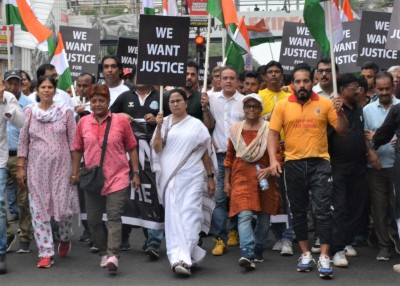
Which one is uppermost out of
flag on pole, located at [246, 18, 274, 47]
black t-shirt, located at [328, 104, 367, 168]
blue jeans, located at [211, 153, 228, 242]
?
flag on pole, located at [246, 18, 274, 47]

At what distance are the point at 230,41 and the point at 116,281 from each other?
180 inches

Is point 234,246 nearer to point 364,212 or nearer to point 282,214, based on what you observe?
point 282,214

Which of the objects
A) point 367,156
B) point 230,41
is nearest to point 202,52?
point 230,41

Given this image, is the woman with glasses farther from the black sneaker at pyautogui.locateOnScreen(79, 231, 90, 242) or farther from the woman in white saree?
the black sneaker at pyautogui.locateOnScreen(79, 231, 90, 242)

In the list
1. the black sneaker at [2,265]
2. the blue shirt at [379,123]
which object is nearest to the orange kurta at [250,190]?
the blue shirt at [379,123]

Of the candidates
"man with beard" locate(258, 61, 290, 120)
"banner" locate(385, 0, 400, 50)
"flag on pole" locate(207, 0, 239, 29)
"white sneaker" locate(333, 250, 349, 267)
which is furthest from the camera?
"flag on pole" locate(207, 0, 239, 29)

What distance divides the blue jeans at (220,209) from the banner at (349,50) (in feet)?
9.84

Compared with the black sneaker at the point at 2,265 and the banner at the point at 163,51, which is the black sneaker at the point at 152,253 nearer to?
the black sneaker at the point at 2,265

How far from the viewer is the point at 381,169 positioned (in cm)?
948

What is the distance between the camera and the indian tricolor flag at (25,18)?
12.7m

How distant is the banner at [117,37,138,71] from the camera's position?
45.9 feet

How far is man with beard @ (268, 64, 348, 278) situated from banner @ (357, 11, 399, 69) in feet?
11.5

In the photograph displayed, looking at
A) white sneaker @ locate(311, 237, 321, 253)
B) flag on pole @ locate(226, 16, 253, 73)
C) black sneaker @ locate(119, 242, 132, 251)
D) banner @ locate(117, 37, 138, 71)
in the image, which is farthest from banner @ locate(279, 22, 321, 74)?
black sneaker @ locate(119, 242, 132, 251)

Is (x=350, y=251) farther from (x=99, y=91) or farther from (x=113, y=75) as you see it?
(x=113, y=75)
